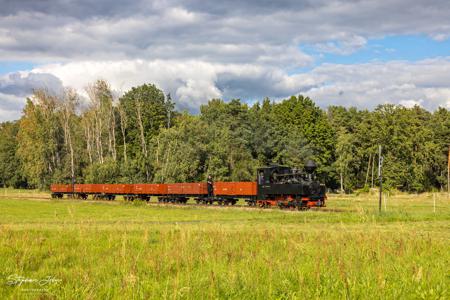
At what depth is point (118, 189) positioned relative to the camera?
225 feet

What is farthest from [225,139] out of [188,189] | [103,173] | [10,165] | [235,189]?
[10,165]

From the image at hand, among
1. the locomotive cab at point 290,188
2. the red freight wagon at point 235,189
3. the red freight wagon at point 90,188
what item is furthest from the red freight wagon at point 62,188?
the locomotive cab at point 290,188

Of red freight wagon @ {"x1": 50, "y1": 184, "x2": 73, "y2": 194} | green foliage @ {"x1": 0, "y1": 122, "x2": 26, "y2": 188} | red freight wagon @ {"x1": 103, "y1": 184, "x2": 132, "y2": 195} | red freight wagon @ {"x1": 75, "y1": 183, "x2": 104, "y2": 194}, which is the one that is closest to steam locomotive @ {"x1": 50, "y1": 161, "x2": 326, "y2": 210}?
red freight wagon @ {"x1": 103, "y1": 184, "x2": 132, "y2": 195}

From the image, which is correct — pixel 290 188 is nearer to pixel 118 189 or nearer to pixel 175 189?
pixel 175 189

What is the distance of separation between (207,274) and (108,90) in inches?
3647

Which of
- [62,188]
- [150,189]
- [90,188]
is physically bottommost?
[62,188]

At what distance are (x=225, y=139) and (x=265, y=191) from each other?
38.7 metres

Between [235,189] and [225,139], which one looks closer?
[235,189]

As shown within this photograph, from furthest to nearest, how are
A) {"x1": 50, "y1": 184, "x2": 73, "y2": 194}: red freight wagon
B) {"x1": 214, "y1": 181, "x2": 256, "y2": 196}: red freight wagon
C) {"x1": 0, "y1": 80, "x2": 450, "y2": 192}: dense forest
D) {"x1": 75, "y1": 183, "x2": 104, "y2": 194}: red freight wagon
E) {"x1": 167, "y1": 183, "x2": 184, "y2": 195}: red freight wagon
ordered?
{"x1": 0, "y1": 80, "x2": 450, "y2": 192}: dense forest, {"x1": 50, "y1": 184, "x2": 73, "y2": 194}: red freight wagon, {"x1": 75, "y1": 183, "x2": 104, "y2": 194}: red freight wagon, {"x1": 167, "y1": 183, "x2": 184, "y2": 195}: red freight wagon, {"x1": 214, "y1": 181, "x2": 256, "y2": 196}: red freight wagon

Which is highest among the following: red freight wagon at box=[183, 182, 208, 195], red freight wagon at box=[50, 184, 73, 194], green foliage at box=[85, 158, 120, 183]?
green foliage at box=[85, 158, 120, 183]

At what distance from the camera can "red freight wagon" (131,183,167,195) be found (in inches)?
2424

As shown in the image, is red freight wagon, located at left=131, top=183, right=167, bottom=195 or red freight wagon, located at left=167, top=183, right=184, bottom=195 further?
red freight wagon, located at left=131, top=183, right=167, bottom=195

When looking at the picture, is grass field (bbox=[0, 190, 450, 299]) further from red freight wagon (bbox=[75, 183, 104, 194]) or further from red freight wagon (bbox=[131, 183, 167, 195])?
red freight wagon (bbox=[75, 183, 104, 194])

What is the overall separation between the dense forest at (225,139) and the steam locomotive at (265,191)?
74.1ft
